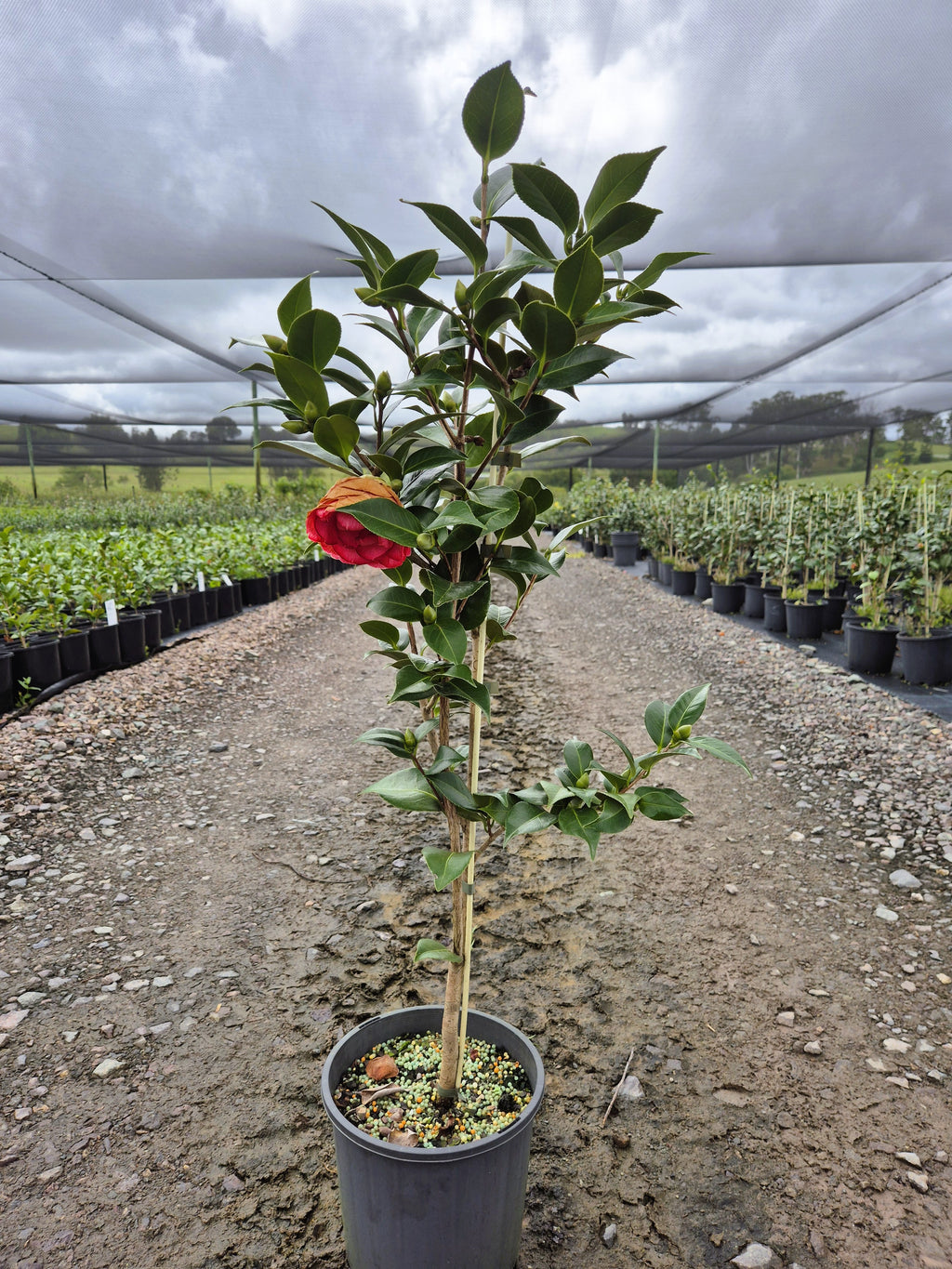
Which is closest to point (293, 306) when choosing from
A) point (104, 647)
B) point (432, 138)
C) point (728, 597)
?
point (104, 647)

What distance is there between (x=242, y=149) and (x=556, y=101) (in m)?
1.75

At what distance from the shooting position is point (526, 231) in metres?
0.80

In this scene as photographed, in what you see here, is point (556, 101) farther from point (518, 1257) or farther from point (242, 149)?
point (518, 1257)

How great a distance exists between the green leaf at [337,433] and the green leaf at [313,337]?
6 cm

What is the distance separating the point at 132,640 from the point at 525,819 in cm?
410

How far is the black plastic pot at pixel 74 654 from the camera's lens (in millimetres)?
4000

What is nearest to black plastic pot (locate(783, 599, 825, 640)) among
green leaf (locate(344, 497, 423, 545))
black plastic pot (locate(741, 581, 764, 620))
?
black plastic pot (locate(741, 581, 764, 620))

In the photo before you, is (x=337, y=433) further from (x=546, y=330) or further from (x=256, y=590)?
(x=256, y=590)

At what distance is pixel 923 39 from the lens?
10.7 ft

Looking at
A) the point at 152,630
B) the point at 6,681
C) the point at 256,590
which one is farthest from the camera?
the point at 256,590

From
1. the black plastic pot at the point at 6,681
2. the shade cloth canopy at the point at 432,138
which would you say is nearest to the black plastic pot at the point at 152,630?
the black plastic pot at the point at 6,681

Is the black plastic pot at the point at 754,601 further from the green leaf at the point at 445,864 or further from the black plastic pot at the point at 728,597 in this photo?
the green leaf at the point at 445,864

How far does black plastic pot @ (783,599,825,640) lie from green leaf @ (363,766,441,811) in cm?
474

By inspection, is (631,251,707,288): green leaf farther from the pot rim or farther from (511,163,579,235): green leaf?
the pot rim
